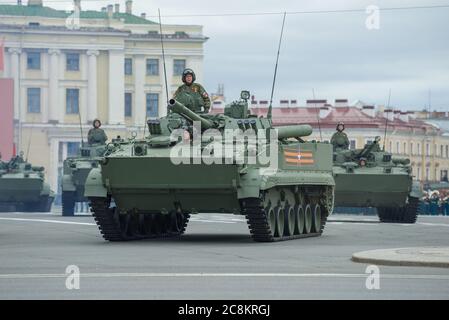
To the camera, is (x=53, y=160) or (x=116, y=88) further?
(x=116, y=88)

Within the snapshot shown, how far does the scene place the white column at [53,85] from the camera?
121250 millimetres

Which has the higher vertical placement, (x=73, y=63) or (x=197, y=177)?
(x=73, y=63)

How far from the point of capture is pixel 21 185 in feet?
173

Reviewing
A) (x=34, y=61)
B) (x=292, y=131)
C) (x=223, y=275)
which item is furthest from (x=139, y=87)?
(x=223, y=275)

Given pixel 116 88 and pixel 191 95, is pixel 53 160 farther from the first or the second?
pixel 191 95

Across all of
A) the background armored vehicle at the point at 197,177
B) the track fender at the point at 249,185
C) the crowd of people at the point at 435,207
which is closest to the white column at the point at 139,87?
the crowd of people at the point at 435,207

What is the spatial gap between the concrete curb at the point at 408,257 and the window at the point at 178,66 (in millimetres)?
100702

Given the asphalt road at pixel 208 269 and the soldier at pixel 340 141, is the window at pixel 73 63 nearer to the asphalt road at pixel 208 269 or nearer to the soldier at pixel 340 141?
the soldier at pixel 340 141

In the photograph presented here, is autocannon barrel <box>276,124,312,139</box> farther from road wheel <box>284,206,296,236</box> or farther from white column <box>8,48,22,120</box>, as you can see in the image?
white column <box>8,48,22,120</box>

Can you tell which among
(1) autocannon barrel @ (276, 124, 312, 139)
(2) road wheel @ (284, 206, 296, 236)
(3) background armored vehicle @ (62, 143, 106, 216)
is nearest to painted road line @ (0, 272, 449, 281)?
(2) road wheel @ (284, 206, 296, 236)

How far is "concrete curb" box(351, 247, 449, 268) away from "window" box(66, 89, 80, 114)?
100.0m

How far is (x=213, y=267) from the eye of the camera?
68.3 feet

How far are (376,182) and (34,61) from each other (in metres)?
82.1

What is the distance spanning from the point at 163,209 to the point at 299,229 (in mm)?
3786
